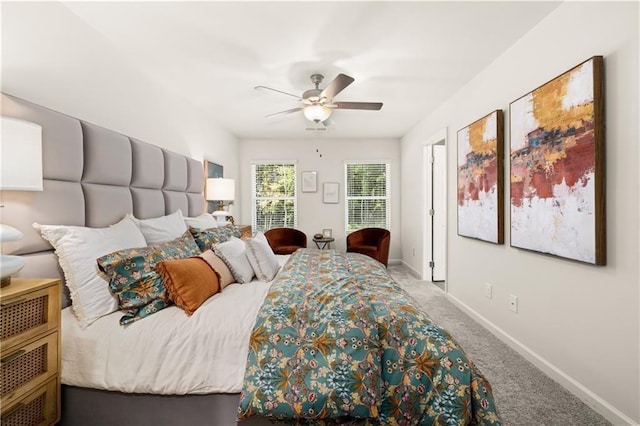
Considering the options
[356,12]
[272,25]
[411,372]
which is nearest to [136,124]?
[272,25]

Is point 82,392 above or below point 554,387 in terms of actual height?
above

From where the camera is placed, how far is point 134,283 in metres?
1.55

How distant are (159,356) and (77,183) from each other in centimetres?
119

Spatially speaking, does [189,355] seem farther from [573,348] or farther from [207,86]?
[207,86]

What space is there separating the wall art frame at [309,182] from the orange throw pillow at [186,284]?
4061 millimetres

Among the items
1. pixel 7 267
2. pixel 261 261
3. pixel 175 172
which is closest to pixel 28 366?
pixel 7 267

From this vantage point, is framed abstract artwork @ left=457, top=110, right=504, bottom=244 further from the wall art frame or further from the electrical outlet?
the wall art frame

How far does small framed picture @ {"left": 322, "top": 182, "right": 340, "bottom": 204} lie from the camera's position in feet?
18.7

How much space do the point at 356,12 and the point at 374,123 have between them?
9.07ft

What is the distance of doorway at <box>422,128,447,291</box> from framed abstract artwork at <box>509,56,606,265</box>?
218 cm

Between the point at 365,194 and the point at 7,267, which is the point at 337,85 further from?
the point at 365,194

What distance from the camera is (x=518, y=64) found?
238cm

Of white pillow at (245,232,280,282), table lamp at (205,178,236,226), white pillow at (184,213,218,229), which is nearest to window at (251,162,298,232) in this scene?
table lamp at (205,178,236,226)

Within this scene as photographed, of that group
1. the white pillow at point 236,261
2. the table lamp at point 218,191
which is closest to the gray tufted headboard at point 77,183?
the white pillow at point 236,261
